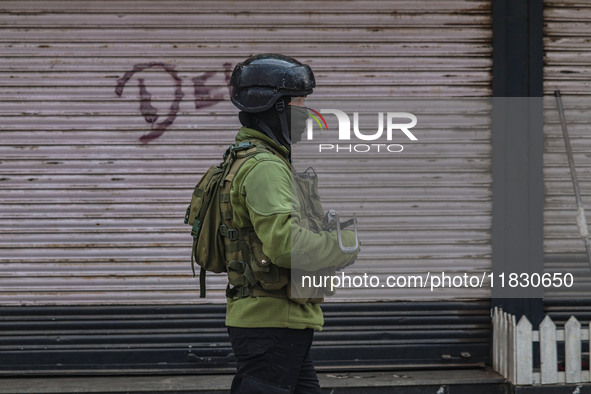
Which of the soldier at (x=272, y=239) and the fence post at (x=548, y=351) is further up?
the soldier at (x=272, y=239)

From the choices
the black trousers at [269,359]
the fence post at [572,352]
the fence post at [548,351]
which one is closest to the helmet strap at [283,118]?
the black trousers at [269,359]

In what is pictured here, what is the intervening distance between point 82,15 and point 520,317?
158 inches

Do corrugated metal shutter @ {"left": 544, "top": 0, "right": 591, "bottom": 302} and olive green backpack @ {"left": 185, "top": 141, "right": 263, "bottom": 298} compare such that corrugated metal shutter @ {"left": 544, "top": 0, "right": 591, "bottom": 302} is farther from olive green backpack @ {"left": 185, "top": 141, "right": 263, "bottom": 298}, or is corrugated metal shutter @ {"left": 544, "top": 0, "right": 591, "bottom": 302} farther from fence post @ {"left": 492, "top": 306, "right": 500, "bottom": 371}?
olive green backpack @ {"left": 185, "top": 141, "right": 263, "bottom": 298}

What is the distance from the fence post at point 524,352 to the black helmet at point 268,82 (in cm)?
277

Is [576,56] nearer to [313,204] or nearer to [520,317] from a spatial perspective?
[520,317]

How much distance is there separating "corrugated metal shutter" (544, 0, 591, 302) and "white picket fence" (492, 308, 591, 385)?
0.58 meters

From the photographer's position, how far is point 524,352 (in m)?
5.71

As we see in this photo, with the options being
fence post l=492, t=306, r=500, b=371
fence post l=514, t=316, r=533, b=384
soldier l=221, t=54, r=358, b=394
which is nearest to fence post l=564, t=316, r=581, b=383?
fence post l=514, t=316, r=533, b=384

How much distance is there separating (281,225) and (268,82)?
0.72 meters

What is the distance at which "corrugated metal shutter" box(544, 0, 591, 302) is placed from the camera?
624 cm

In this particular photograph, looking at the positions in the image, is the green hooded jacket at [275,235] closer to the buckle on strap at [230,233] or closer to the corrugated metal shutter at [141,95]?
the buckle on strap at [230,233]

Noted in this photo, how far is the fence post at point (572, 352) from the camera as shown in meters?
5.76

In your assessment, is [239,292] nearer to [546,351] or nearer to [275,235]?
[275,235]

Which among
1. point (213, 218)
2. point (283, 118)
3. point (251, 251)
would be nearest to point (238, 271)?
point (251, 251)
